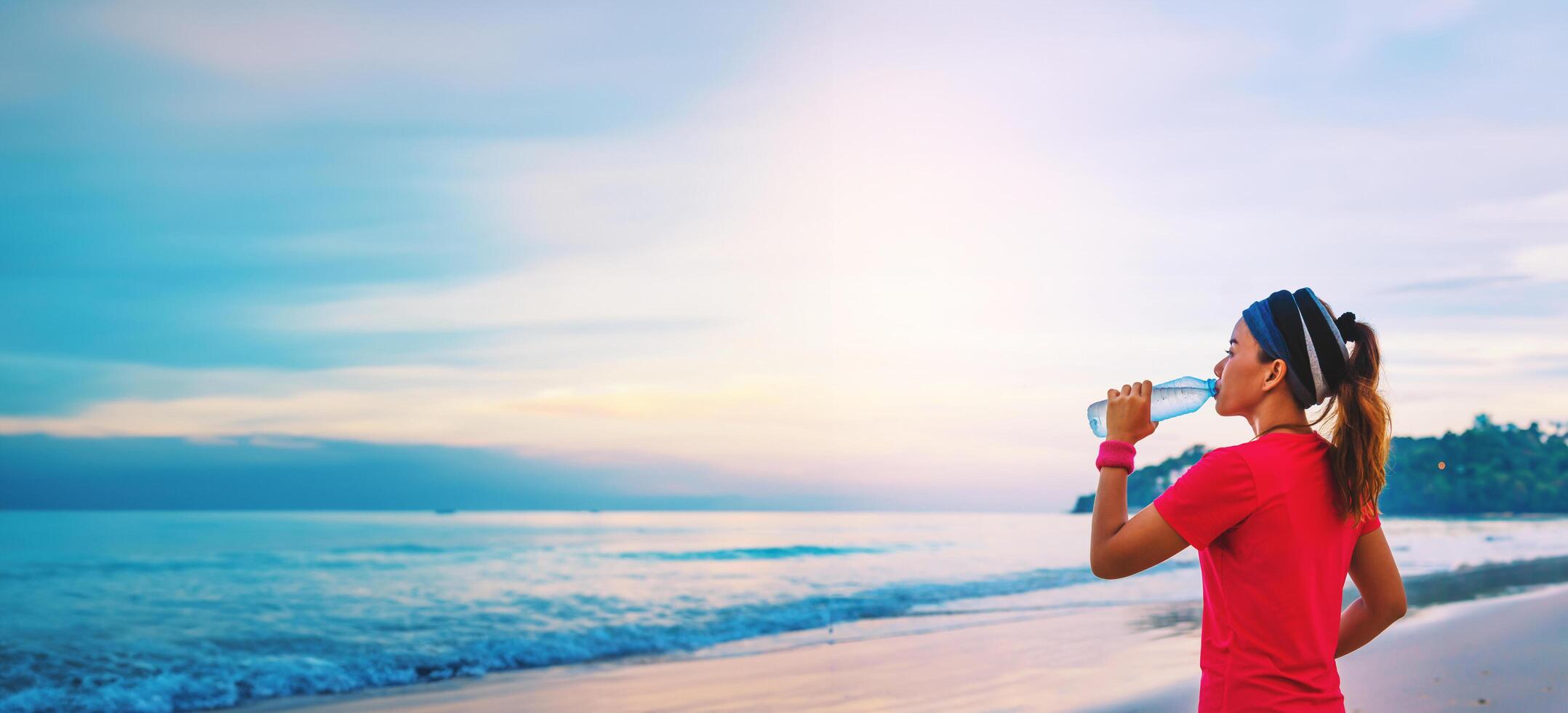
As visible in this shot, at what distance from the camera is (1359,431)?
1.52m

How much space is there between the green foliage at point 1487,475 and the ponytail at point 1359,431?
2225 inches

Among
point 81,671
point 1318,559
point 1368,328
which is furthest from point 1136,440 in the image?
point 81,671

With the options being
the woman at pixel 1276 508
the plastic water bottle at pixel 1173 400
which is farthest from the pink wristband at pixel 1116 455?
the plastic water bottle at pixel 1173 400

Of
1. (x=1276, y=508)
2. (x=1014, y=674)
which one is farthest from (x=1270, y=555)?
(x=1014, y=674)

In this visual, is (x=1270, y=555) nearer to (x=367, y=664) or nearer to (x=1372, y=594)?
(x=1372, y=594)

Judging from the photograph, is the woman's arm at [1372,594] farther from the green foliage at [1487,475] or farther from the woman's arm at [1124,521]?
the green foliage at [1487,475]

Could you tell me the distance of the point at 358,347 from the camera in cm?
2127

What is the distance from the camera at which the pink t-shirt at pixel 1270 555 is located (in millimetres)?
1474

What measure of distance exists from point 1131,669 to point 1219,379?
6.56m

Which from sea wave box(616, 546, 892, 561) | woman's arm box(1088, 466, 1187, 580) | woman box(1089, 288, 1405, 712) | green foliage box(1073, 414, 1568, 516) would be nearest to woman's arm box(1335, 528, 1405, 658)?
woman box(1089, 288, 1405, 712)

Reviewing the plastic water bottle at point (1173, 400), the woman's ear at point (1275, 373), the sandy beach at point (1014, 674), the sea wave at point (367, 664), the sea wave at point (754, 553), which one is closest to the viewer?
the woman's ear at point (1275, 373)

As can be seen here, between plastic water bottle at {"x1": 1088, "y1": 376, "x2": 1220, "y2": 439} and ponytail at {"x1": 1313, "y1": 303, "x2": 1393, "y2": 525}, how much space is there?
358 millimetres

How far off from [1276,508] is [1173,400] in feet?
1.85

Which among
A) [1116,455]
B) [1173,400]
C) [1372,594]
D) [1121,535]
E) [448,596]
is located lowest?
[448,596]
